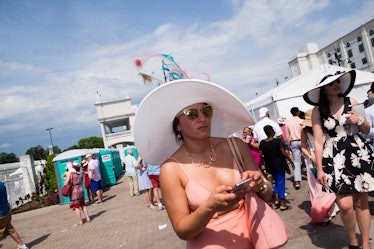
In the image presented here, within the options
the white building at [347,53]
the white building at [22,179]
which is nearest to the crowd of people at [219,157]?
the white building at [22,179]

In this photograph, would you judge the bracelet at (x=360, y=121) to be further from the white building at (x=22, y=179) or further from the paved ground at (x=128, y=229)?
the white building at (x=22, y=179)

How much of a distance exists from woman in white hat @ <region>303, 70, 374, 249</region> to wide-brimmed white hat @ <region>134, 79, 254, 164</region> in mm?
1684

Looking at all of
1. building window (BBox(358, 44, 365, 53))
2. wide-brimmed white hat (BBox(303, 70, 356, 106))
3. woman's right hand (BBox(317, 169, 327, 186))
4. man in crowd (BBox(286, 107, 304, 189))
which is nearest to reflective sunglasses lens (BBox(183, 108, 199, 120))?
wide-brimmed white hat (BBox(303, 70, 356, 106))

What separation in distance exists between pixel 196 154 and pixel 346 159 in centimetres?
209

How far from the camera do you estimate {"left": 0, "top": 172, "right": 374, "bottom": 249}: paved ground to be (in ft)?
14.5

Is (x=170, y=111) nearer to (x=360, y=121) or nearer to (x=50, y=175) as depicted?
(x=360, y=121)

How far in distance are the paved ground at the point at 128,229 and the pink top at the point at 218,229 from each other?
9.18 feet

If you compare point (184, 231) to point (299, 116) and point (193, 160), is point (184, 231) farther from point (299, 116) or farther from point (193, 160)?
point (299, 116)

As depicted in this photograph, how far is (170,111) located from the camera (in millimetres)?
1948

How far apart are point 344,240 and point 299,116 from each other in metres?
3.67

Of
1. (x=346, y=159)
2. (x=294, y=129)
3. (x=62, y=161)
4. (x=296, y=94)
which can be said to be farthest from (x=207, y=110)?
(x=296, y=94)

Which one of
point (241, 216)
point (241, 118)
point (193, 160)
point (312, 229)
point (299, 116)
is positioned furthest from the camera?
point (299, 116)

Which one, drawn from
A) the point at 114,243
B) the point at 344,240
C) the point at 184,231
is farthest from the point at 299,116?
the point at 184,231

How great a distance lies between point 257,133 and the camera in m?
7.46
